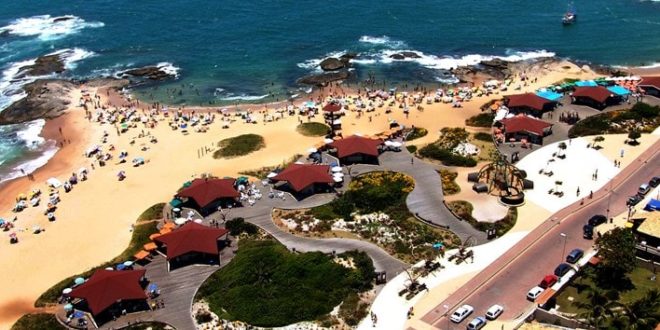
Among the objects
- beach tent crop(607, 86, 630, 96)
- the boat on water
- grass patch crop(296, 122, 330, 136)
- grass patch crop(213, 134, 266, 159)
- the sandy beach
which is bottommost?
the sandy beach

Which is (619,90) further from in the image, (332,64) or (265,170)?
(265,170)

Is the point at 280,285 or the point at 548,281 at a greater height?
the point at 548,281

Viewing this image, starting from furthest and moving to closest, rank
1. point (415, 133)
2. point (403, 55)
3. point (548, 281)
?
1. point (403, 55)
2. point (415, 133)
3. point (548, 281)

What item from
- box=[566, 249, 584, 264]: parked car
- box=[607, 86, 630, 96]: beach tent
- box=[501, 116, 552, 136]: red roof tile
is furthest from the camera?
box=[607, 86, 630, 96]: beach tent

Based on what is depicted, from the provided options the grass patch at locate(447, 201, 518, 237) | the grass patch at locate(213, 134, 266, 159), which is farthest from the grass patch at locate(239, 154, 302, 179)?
the grass patch at locate(447, 201, 518, 237)

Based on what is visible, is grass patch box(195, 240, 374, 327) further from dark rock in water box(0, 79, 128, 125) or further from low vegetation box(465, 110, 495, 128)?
dark rock in water box(0, 79, 128, 125)

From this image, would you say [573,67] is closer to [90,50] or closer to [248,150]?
[248,150]

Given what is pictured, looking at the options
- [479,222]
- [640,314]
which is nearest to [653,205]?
[479,222]

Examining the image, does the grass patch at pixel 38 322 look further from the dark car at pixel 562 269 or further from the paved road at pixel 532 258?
the dark car at pixel 562 269
